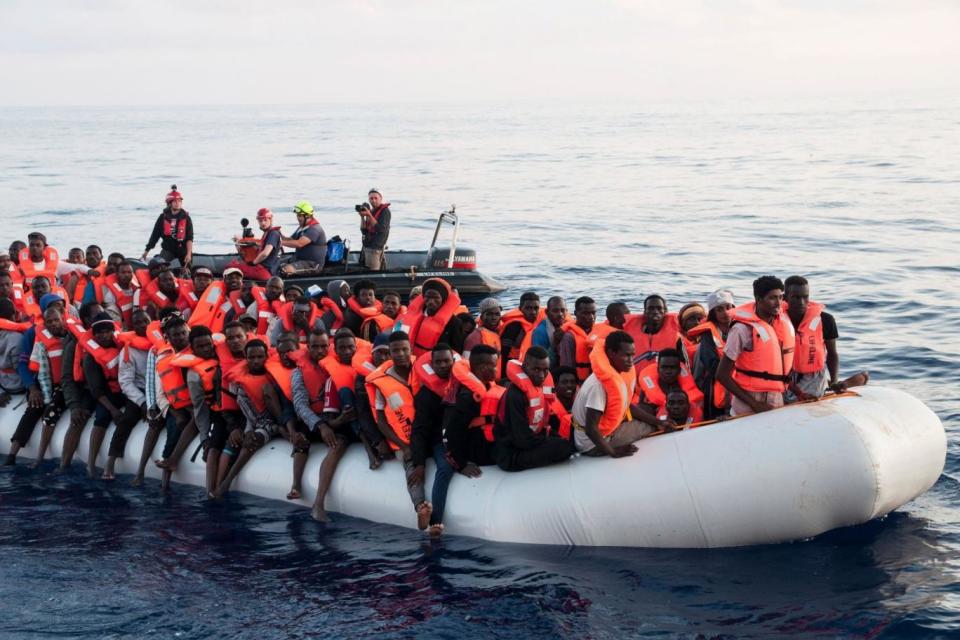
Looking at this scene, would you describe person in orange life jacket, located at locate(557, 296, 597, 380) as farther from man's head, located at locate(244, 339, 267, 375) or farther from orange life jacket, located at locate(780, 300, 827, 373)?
man's head, located at locate(244, 339, 267, 375)

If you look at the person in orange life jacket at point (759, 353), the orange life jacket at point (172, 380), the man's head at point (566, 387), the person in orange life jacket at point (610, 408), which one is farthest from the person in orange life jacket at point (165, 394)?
the person in orange life jacket at point (759, 353)

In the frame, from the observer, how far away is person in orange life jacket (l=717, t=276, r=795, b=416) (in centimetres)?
746

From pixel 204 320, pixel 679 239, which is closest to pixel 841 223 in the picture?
pixel 679 239

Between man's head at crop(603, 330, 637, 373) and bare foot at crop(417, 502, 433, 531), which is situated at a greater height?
man's head at crop(603, 330, 637, 373)

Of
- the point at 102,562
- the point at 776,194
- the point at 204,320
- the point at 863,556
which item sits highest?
the point at 776,194

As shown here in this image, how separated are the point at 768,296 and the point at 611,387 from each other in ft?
4.03

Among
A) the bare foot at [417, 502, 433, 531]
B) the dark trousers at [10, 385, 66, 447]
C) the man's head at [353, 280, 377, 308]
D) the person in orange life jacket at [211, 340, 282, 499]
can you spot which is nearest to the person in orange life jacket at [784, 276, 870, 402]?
the bare foot at [417, 502, 433, 531]

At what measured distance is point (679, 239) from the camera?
29.2 meters

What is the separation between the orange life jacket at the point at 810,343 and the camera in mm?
7902

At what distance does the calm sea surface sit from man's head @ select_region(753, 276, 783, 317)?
5.55ft

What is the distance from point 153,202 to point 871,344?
32888 millimetres

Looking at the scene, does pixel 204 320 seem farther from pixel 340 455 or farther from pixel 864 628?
pixel 864 628

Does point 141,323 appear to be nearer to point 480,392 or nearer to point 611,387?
point 480,392

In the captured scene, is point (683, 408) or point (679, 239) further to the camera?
point (679, 239)
